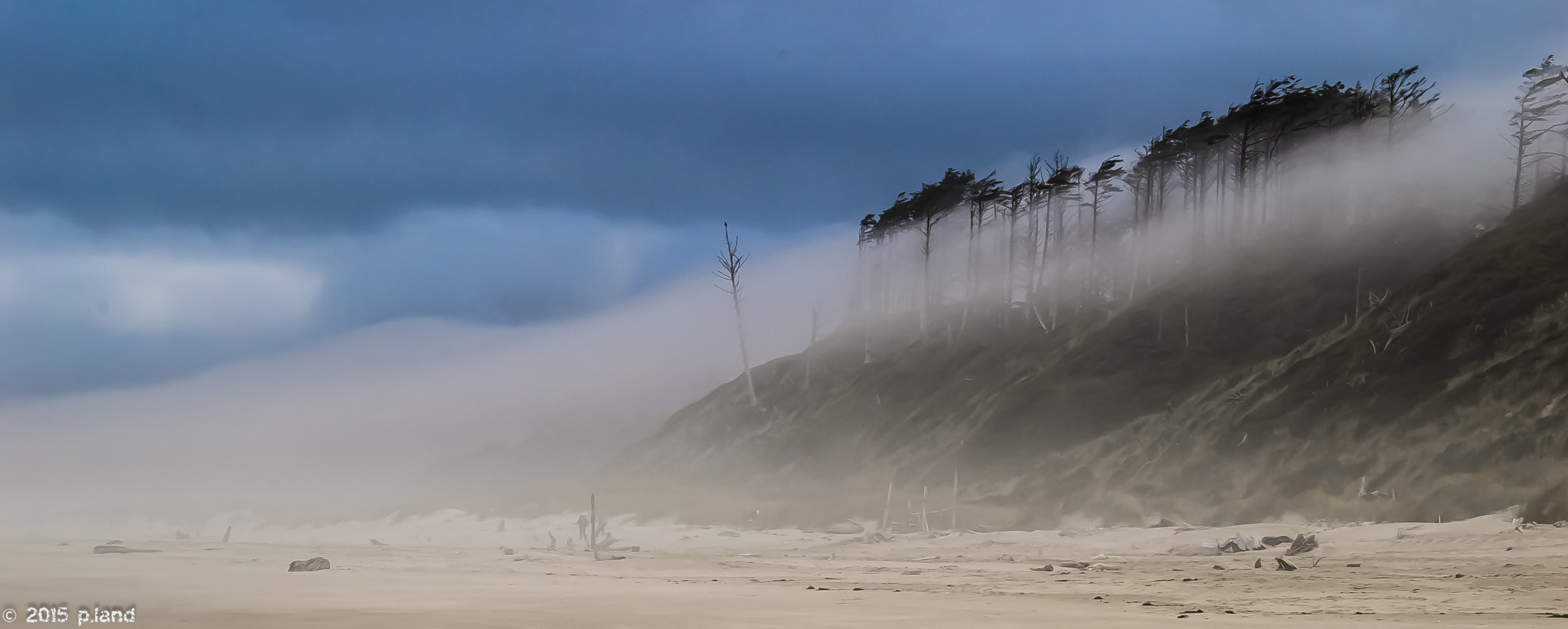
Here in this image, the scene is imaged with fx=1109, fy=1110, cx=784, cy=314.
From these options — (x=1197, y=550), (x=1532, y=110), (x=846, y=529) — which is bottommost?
(x=846, y=529)

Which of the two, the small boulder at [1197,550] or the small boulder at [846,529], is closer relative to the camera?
the small boulder at [1197,550]

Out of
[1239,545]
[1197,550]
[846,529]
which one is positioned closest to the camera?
[1239,545]

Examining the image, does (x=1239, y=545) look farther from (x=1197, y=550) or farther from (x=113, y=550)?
(x=113, y=550)

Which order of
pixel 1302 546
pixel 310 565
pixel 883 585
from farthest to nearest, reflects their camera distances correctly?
pixel 310 565 → pixel 1302 546 → pixel 883 585

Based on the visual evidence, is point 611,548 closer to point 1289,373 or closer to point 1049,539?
point 1049,539

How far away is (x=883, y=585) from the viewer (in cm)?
1723

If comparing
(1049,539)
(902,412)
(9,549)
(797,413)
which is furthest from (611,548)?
(797,413)

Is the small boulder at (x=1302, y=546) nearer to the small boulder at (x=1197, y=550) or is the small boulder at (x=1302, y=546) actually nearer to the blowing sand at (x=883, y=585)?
the blowing sand at (x=883, y=585)

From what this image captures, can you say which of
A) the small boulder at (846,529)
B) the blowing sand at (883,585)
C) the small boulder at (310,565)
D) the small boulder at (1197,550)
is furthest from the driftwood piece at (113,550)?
the small boulder at (1197,550)

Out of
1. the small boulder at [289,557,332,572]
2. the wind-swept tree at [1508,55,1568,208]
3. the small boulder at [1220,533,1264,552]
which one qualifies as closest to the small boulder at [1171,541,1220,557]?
the small boulder at [1220,533,1264,552]

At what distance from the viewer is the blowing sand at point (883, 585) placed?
1136 cm

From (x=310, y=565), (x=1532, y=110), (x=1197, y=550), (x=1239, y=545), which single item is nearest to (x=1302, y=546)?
(x=1239, y=545)

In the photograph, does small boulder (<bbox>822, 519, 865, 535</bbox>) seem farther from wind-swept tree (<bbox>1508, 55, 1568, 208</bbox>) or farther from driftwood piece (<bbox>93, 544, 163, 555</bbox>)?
wind-swept tree (<bbox>1508, 55, 1568, 208</bbox>)

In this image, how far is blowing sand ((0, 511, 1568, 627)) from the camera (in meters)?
11.4
